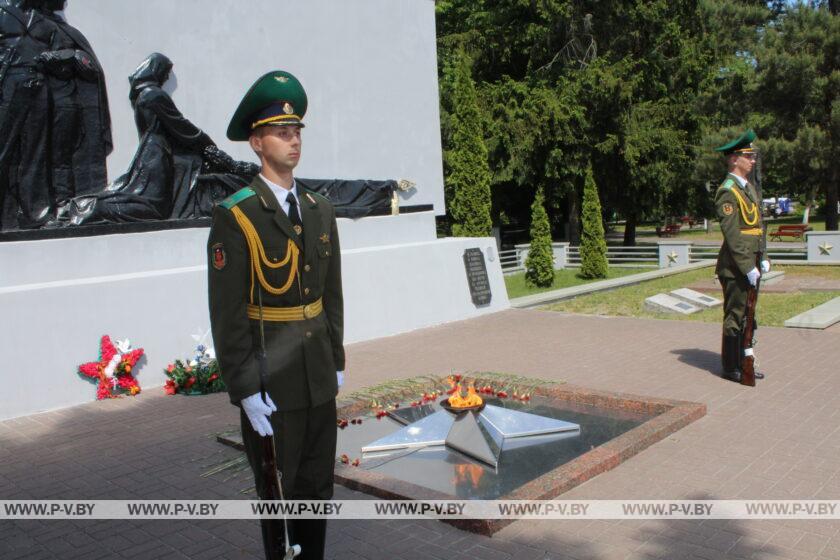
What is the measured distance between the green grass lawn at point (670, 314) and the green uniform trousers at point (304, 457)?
7.90 m

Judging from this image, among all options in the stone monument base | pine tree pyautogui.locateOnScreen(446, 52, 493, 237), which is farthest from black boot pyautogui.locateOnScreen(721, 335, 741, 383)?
pine tree pyautogui.locateOnScreen(446, 52, 493, 237)

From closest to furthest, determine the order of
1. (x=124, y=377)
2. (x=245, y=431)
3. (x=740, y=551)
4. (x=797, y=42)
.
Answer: (x=245, y=431), (x=740, y=551), (x=124, y=377), (x=797, y=42)

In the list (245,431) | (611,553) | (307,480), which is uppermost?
(245,431)

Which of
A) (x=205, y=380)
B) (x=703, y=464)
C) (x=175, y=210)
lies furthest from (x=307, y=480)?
(x=175, y=210)

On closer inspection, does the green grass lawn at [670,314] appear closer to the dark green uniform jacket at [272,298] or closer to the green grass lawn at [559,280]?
the green grass lawn at [559,280]

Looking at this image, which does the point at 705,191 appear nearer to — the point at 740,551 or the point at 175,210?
the point at 175,210

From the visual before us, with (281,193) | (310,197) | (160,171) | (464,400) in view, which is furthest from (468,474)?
(160,171)

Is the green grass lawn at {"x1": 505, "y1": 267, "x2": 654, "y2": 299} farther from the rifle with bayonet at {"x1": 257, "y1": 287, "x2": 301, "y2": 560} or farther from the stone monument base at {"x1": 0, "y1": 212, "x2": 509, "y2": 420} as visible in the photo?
the rifle with bayonet at {"x1": 257, "y1": 287, "x2": 301, "y2": 560}

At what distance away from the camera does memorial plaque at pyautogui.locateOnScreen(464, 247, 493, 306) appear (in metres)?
11.0

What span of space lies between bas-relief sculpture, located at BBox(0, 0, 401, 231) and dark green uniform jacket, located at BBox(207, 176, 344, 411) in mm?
5182

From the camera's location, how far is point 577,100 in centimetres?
2170

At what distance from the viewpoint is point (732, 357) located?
641 cm

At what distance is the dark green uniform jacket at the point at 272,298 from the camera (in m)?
2.75

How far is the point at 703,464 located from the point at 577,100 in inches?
735
